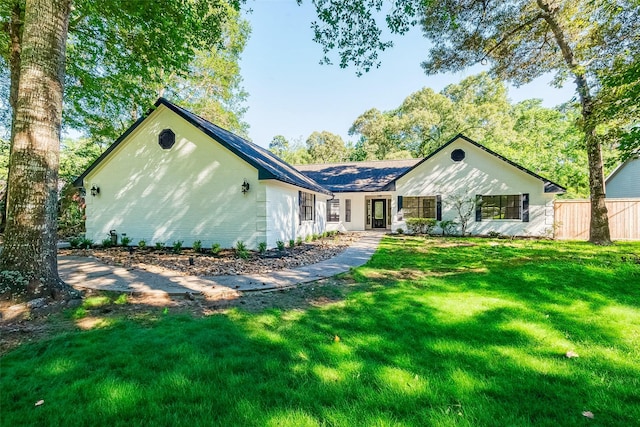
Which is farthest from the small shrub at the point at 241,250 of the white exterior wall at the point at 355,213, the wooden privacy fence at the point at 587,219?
the wooden privacy fence at the point at 587,219

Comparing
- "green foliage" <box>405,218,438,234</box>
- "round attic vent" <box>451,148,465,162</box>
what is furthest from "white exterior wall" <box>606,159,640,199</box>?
"green foliage" <box>405,218,438,234</box>

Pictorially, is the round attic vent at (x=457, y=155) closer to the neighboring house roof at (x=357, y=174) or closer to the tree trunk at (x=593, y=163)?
the neighboring house roof at (x=357, y=174)

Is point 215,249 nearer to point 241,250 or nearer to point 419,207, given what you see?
point 241,250

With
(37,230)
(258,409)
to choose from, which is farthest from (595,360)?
(37,230)

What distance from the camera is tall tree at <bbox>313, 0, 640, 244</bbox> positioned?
693cm

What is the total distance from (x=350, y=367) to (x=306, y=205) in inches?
425

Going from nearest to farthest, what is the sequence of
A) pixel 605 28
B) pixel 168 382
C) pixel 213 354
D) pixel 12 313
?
pixel 168 382, pixel 213 354, pixel 12 313, pixel 605 28

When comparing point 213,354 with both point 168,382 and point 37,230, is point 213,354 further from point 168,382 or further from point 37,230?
point 37,230

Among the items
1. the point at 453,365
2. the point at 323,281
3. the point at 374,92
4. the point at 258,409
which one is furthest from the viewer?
the point at 374,92

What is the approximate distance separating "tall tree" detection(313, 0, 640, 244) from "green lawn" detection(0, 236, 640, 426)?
6.17 m

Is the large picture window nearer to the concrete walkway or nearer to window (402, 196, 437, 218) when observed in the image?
the concrete walkway

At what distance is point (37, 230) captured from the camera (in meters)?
4.19

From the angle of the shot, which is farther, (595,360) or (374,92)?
(374,92)

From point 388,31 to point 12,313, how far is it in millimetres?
8554
